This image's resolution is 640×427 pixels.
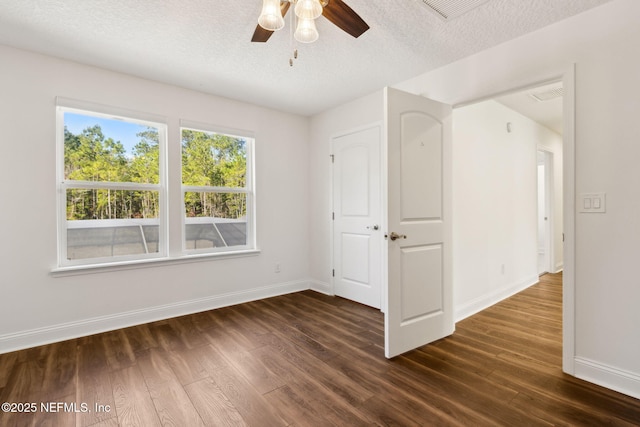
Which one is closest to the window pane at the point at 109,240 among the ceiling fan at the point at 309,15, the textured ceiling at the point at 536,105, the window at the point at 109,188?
the window at the point at 109,188

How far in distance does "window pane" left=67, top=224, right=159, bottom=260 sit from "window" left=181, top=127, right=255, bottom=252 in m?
0.39

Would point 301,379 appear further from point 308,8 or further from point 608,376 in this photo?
point 308,8

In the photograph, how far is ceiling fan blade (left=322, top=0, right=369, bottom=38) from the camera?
1610mm

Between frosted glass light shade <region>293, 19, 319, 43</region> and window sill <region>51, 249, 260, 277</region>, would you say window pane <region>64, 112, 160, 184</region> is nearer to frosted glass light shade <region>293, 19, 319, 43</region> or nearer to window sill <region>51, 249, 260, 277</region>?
window sill <region>51, 249, 260, 277</region>

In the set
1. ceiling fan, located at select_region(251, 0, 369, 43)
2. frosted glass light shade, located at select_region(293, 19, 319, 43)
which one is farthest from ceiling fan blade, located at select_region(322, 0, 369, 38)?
frosted glass light shade, located at select_region(293, 19, 319, 43)

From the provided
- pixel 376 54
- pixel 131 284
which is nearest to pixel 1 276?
pixel 131 284

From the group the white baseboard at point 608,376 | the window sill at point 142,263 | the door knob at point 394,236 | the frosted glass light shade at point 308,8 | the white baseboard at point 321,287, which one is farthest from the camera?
the white baseboard at point 321,287

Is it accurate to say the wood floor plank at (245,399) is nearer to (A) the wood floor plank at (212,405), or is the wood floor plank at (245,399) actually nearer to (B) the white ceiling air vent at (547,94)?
(A) the wood floor plank at (212,405)

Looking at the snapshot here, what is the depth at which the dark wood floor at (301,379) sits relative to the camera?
1680 millimetres

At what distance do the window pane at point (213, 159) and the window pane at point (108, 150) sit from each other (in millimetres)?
326

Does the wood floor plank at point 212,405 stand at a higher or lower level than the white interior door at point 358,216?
lower

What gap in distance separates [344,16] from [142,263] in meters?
2.98

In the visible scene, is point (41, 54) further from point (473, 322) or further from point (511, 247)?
point (511, 247)

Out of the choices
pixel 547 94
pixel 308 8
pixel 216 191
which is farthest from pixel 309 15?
pixel 547 94
